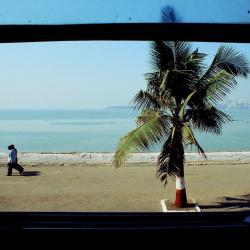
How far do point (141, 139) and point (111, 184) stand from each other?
6.31 m

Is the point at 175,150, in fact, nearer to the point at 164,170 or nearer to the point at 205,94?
the point at 164,170

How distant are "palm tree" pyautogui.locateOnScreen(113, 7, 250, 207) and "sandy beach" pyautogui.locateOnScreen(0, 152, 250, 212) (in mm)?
1898

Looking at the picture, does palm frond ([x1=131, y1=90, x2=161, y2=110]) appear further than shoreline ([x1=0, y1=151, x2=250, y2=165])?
No

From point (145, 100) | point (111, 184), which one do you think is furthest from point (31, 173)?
point (145, 100)

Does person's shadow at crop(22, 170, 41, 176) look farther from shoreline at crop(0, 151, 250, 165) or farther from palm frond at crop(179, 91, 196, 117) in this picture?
palm frond at crop(179, 91, 196, 117)

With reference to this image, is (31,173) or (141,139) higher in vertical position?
(141,139)

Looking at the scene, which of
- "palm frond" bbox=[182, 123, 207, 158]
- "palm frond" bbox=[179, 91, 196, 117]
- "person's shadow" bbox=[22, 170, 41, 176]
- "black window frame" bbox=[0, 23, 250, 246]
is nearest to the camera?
"black window frame" bbox=[0, 23, 250, 246]

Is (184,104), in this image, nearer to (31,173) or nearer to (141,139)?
(141,139)

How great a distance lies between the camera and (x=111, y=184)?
14625 millimetres

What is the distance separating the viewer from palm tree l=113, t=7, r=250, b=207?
30.3 feet

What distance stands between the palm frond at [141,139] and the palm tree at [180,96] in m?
0.03

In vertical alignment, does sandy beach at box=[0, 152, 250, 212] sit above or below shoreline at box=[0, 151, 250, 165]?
below

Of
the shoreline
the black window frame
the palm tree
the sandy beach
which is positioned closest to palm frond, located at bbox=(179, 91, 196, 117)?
the palm tree
